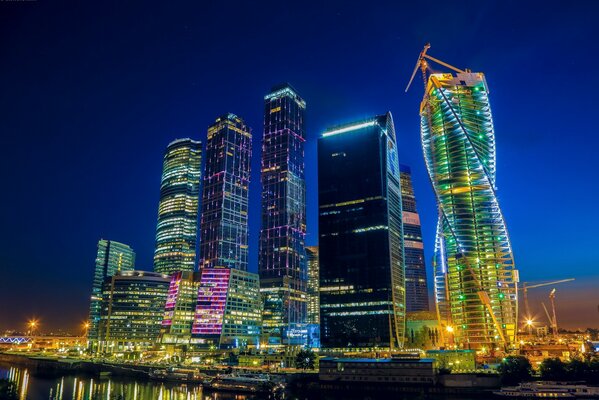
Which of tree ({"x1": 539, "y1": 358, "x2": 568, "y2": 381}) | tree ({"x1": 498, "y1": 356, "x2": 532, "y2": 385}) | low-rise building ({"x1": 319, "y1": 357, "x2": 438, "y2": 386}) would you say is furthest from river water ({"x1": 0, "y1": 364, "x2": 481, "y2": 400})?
tree ({"x1": 539, "y1": 358, "x2": 568, "y2": 381})

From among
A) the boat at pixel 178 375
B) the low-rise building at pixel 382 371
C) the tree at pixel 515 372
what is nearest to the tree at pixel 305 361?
the low-rise building at pixel 382 371

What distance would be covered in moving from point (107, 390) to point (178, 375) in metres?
30.6

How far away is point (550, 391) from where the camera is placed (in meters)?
125

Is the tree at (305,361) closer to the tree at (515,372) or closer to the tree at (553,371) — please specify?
the tree at (515,372)

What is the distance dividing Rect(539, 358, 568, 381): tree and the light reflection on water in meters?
84.6

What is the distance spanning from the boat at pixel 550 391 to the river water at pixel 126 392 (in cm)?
1230

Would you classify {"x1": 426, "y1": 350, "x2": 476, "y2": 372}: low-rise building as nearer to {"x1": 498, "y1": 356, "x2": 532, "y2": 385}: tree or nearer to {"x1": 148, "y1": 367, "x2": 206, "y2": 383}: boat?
{"x1": 498, "y1": 356, "x2": 532, "y2": 385}: tree

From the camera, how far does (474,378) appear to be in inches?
5448

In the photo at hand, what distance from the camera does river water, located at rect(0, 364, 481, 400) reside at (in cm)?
13188

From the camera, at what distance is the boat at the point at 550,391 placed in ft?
400

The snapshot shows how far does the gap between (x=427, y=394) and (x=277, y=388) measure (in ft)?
145

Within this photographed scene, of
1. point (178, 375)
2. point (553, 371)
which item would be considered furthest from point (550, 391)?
point (178, 375)

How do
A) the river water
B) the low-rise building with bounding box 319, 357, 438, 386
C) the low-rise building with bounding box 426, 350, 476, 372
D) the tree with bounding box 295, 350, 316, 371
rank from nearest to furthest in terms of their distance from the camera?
the river water
the low-rise building with bounding box 319, 357, 438, 386
the low-rise building with bounding box 426, 350, 476, 372
the tree with bounding box 295, 350, 316, 371

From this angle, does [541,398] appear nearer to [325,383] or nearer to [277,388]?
[325,383]
